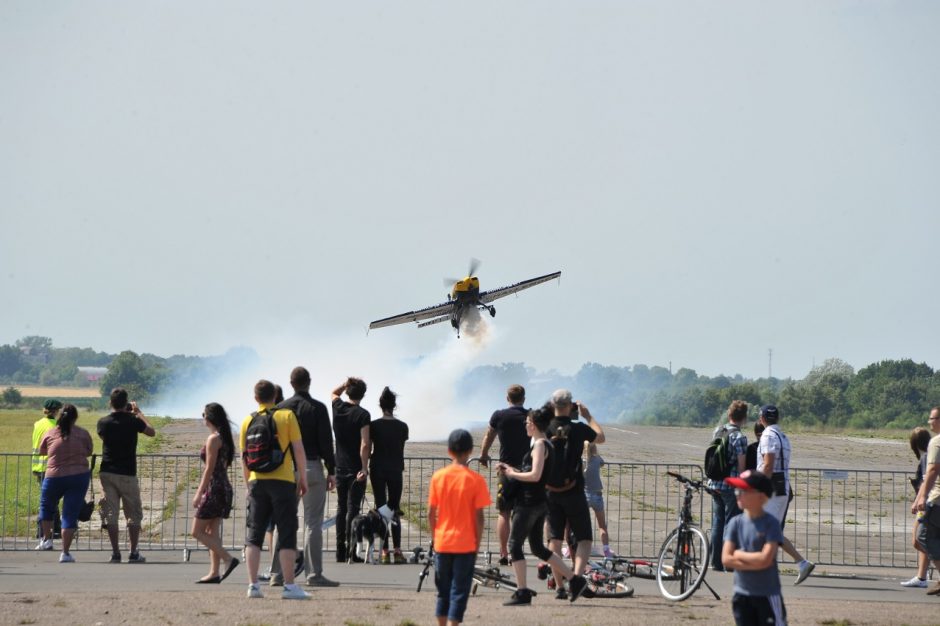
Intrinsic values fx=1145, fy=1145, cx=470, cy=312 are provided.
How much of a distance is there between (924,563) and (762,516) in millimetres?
6554

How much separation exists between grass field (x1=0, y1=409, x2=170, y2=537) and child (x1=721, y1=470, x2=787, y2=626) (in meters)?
9.10

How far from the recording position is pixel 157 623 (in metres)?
9.36

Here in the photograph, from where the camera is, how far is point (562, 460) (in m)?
10.7

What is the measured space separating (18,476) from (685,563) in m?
8.54

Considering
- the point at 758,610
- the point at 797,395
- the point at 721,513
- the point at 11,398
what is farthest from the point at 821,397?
the point at 758,610

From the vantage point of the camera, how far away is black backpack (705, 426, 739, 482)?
12.6m

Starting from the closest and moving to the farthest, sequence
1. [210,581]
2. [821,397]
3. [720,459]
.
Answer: [210,581]
[720,459]
[821,397]

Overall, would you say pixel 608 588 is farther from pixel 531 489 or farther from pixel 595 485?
pixel 595 485

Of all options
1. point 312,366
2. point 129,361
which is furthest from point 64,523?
point 129,361

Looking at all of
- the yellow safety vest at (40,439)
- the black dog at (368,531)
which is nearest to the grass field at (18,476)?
the yellow safety vest at (40,439)

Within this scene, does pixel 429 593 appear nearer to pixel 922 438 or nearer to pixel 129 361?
pixel 922 438

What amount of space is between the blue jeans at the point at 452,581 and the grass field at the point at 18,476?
267 inches

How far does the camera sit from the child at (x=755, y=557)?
7055 millimetres

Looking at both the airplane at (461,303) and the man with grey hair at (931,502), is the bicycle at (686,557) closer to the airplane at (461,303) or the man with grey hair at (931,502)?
the man with grey hair at (931,502)
